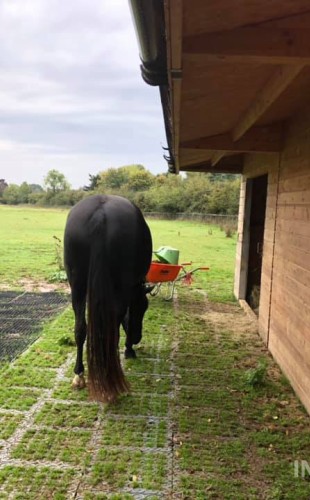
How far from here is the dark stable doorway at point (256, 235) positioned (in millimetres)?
6883

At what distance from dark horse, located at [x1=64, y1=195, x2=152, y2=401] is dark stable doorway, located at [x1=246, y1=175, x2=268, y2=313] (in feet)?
12.7

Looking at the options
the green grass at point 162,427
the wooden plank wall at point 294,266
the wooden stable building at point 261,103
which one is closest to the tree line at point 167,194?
the wooden stable building at point 261,103

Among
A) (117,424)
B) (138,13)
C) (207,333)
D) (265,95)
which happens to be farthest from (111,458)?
(207,333)

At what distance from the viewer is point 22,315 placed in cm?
541

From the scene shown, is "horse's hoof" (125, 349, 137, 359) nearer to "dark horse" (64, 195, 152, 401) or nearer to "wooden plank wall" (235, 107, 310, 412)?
"dark horse" (64, 195, 152, 401)

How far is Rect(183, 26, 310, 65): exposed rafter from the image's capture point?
1730 mm

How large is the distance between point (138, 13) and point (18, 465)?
229 cm

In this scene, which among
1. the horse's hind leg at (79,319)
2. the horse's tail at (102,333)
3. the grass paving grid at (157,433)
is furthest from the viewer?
the horse's hind leg at (79,319)

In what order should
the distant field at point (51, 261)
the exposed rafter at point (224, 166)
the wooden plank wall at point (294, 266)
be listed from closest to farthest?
1. the wooden plank wall at point (294, 266)
2. the exposed rafter at point (224, 166)
3. the distant field at point (51, 261)

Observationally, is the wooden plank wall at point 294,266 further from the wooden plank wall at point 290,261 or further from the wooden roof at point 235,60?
the wooden roof at point 235,60

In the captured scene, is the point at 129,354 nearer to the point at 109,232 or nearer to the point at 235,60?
the point at 109,232

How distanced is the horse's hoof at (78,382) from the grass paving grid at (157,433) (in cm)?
5

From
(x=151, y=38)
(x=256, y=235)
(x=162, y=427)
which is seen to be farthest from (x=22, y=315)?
(x=151, y=38)

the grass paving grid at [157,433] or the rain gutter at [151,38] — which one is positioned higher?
the rain gutter at [151,38]
